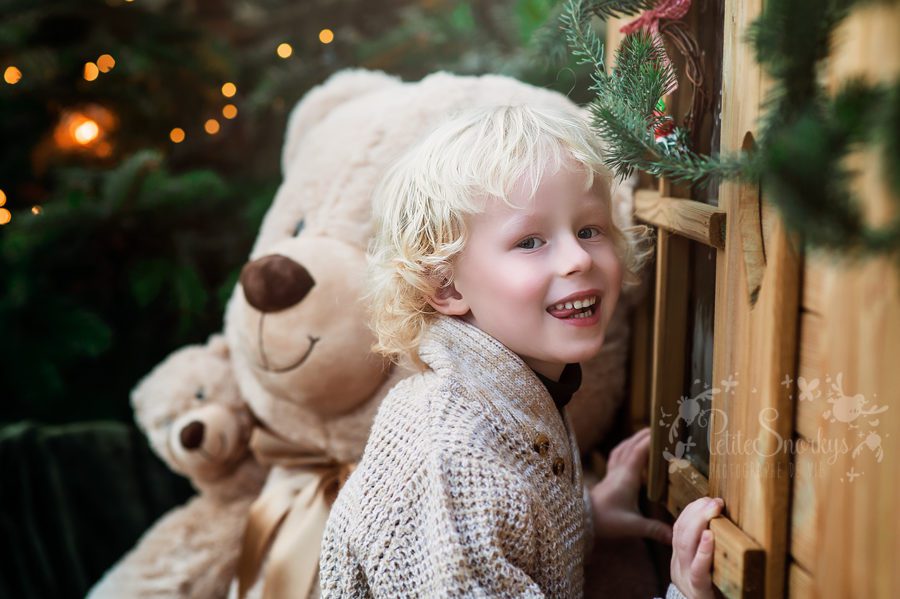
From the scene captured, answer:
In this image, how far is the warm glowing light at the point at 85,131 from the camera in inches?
72.2

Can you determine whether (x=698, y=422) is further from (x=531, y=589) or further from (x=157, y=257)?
(x=157, y=257)

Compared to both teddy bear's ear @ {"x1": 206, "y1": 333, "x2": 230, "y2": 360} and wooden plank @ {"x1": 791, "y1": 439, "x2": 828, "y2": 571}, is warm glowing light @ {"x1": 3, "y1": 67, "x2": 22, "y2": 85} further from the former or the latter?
wooden plank @ {"x1": 791, "y1": 439, "x2": 828, "y2": 571}

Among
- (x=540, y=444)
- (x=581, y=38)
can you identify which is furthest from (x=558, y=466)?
(x=581, y=38)

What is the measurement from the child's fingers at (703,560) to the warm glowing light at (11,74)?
1.61 meters

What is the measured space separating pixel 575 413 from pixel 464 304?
1.23 ft

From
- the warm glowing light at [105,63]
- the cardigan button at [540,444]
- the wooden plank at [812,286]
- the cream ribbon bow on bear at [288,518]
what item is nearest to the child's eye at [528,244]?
the cardigan button at [540,444]

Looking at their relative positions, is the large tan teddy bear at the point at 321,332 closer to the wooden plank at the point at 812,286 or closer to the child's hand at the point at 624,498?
the child's hand at the point at 624,498

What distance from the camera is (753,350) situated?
0.75m

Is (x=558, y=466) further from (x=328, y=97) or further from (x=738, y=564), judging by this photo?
(x=328, y=97)

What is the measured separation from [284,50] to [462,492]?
1.39 m

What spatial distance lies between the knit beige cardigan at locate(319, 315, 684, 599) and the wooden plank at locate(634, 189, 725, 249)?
0.24 metres

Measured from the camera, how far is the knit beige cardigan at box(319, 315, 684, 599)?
81cm

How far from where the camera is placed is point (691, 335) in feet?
3.32

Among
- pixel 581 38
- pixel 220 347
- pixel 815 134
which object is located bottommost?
pixel 220 347
